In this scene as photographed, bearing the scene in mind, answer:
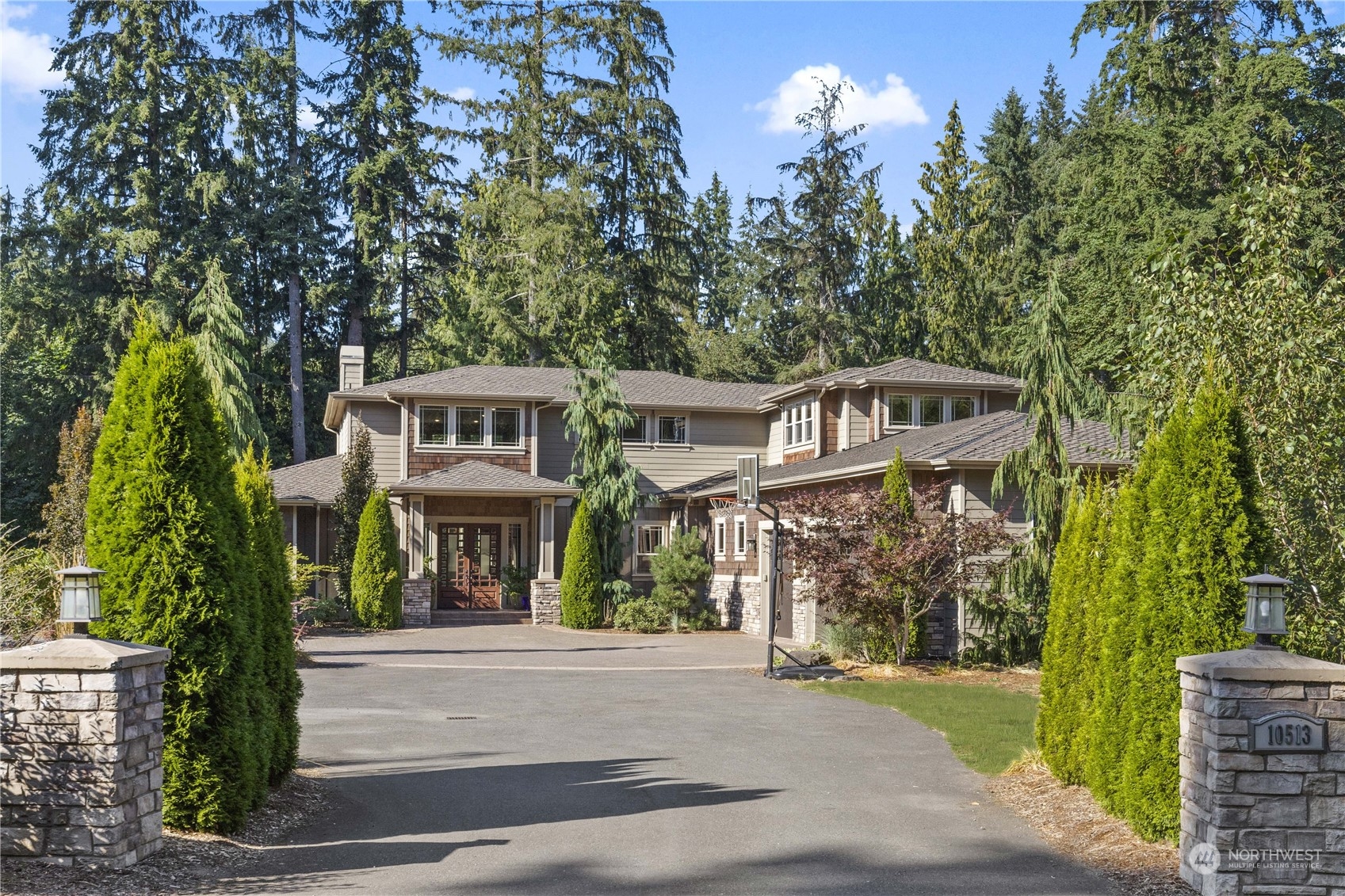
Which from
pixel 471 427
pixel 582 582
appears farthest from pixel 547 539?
pixel 471 427

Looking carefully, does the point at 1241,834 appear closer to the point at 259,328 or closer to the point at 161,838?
the point at 161,838

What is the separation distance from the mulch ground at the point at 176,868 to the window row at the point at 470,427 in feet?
73.8

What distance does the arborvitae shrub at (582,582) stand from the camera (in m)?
28.1

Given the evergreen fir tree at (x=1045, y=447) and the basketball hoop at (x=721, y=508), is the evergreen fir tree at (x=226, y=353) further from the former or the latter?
the evergreen fir tree at (x=1045, y=447)

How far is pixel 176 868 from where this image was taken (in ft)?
22.9

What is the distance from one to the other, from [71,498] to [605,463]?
40.9ft

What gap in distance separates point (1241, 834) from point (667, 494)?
81.4 feet

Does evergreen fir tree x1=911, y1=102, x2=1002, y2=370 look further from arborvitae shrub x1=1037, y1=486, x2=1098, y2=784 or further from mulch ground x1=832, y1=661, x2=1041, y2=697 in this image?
arborvitae shrub x1=1037, y1=486, x2=1098, y2=784

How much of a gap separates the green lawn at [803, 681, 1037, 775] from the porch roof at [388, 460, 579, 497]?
12.5 meters

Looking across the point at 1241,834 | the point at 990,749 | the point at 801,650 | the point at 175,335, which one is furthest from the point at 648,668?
the point at 1241,834

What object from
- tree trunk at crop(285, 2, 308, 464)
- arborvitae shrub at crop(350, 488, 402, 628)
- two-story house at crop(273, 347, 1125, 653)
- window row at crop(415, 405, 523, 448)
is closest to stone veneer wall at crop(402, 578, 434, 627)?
two-story house at crop(273, 347, 1125, 653)

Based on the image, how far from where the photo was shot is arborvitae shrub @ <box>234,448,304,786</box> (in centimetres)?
903

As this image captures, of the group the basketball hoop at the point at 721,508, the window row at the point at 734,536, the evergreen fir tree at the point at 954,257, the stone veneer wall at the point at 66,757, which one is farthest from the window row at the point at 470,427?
the stone veneer wall at the point at 66,757

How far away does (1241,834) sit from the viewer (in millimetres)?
6793
